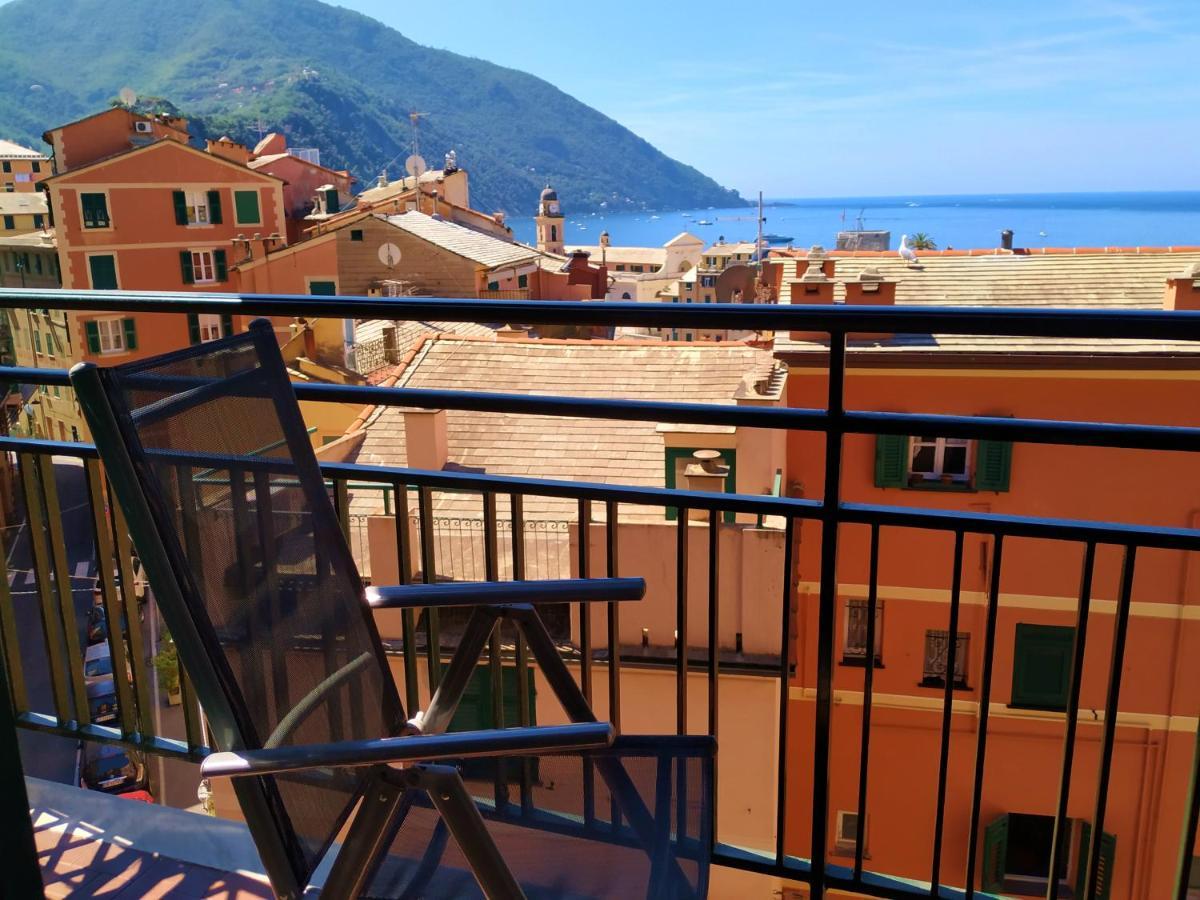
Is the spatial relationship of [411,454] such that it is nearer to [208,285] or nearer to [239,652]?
[239,652]

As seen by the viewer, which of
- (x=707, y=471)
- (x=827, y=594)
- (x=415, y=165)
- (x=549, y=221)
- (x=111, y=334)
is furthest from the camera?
(x=549, y=221)

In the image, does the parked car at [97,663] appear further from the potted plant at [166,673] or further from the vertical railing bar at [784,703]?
the vertical railing bar at [784,703]

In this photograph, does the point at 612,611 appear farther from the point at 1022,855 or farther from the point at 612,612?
the point at 1022,855

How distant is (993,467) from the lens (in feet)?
45.3

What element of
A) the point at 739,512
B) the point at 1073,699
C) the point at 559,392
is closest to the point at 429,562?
the point at 739,512

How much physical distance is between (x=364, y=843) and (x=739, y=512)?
0.94 meters

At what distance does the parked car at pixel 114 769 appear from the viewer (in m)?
13.8

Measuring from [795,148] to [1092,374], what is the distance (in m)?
105

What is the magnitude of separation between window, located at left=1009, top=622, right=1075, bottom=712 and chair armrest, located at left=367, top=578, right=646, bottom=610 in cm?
1324

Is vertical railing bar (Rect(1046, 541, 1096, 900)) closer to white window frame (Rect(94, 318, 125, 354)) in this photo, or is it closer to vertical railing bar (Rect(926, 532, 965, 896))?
vertical railing bar (Rect(926, 532, 965, 896))

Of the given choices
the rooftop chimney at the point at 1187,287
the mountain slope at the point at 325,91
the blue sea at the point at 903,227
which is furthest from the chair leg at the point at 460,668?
the blue sea at the point at 903,227

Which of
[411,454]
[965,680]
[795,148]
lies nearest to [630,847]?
[411,454]

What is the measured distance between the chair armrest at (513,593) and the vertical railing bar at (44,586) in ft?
4.21

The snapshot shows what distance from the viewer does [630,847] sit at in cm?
163
